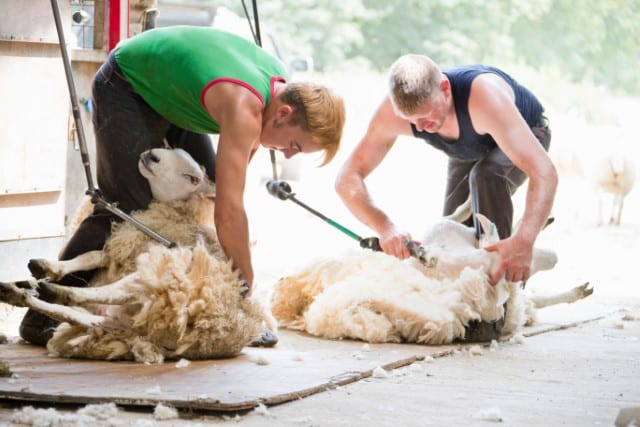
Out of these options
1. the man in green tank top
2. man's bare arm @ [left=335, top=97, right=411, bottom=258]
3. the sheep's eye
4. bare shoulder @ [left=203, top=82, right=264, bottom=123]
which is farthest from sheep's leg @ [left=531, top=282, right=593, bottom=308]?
bare shoulder @ [left=203, top=82, right=264, bottom=123]

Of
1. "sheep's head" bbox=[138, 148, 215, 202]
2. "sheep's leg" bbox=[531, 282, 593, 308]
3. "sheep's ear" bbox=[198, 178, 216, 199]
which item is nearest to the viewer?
"sheep's head" bbox=[138, 148, 215, 202]

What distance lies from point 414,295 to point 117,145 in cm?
146

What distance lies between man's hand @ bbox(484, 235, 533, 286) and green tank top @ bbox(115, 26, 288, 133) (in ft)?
3.90

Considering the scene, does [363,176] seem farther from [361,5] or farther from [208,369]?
[361,5]

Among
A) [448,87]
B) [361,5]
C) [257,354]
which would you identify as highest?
[361,5]

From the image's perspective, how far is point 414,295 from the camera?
455 cm

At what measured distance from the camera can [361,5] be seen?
21.1 metres

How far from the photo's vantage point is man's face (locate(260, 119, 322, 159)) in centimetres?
399

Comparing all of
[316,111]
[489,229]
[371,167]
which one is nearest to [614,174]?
[371,167]

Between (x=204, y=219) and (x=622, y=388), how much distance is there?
1.76 metres

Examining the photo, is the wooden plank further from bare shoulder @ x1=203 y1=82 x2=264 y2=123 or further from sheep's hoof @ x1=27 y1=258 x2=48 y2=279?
bare shoulder @ x1=203 y1=82 x2=264 y2=123

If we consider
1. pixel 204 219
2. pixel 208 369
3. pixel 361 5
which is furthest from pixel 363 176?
pixel 361 5

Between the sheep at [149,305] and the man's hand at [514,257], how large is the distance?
1.13 m

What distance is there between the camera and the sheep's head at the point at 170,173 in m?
4.10
